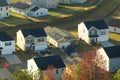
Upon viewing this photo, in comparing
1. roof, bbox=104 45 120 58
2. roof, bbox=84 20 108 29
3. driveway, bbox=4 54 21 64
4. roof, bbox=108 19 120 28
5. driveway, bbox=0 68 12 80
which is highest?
roof, bbox=84 20 108 29

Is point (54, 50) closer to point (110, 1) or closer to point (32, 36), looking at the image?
point (32, 36)

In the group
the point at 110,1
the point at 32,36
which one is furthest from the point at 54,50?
the point at 110,1

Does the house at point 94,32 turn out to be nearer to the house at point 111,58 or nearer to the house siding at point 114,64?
the house at point 111,58

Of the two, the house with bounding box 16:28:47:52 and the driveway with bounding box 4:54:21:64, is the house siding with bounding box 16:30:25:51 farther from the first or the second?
the driveway with bounding box 4:54:21:64

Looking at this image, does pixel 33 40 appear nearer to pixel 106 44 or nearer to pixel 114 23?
pixel 106 44

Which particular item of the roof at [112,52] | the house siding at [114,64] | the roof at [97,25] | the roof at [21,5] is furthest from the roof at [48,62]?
the roof at [21,5]

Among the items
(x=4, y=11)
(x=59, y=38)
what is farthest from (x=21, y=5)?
(x=59, y=38)

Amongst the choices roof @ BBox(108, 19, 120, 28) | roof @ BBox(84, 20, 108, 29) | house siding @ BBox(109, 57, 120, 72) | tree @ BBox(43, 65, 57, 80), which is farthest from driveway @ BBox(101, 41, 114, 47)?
tree @ BBox(43, 65, 57, 80)
